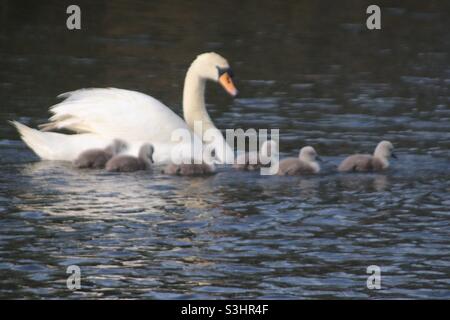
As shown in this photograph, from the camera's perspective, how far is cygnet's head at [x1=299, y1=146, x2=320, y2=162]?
589 inches

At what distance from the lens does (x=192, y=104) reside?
16688 mm

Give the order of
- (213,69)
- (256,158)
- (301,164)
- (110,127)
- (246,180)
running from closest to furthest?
(246,180), (301,164), (256,158), (110,127), (213,69)

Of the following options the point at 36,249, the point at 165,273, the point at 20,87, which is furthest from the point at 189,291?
the point at 20,87

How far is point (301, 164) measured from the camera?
15.0 metres

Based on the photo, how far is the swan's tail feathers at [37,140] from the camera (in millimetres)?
15633

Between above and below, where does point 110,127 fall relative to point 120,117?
below

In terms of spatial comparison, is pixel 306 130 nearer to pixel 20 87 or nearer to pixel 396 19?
pixel 20 87

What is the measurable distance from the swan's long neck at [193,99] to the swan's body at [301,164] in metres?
1.83

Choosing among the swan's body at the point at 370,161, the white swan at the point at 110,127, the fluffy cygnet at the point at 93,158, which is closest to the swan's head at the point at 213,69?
the white swan at the point at 110,127

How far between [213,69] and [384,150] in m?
2.53

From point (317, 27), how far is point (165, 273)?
14251mm

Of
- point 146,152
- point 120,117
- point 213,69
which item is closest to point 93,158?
point 146,152

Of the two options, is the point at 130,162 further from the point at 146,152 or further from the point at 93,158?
the point at 93,158

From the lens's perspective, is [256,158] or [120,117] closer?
[256,158]
